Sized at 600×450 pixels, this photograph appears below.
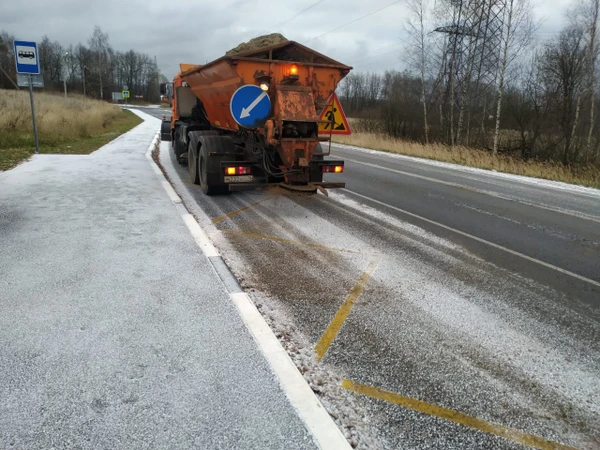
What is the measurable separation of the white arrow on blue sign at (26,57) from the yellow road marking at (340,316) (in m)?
12.8

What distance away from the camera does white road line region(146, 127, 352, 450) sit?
225 centimetres

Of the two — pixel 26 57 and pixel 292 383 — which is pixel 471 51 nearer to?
pixel 26 57

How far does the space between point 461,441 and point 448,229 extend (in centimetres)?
482

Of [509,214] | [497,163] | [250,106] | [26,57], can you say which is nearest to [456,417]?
[250,106]

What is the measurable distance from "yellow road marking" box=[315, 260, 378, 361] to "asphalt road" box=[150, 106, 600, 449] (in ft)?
0.07

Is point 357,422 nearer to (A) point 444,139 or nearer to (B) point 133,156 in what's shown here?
(B) point 133,156

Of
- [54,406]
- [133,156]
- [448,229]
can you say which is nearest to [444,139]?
[133,156]

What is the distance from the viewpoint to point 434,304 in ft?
13.3

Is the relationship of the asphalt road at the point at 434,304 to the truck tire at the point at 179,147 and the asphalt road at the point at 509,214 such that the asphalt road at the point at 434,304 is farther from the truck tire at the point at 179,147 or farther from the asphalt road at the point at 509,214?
the truck tire at the point at 179,147

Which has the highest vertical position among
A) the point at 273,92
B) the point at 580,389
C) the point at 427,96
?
the point at 427,96

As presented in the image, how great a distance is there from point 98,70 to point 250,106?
105689 millimetres

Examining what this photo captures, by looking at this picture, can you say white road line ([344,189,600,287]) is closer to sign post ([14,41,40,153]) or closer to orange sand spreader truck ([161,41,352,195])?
orange sand spreader truck ([161,41,352,195])

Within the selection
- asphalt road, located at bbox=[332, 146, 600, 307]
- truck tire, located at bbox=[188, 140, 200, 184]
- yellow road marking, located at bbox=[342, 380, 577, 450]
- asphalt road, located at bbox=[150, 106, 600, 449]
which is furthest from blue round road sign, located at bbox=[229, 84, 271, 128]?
yellow road marking, located at bbox=[342, 380, 577, 450]

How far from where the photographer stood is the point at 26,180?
8961 mm
